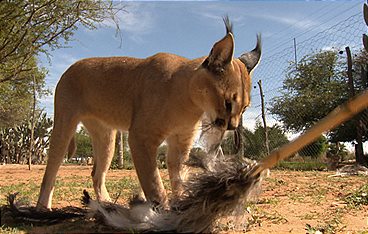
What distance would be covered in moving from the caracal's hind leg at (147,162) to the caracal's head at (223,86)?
0.48 metres

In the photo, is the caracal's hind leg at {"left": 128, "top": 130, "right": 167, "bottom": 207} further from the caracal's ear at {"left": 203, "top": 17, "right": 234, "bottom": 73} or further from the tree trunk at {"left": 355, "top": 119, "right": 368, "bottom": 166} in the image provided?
the tree trunk at {"left": 355, "top": 119, "right": 368, "bottom": 166}

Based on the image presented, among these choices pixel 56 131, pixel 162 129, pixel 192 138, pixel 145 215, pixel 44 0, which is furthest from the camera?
pixel 44 0

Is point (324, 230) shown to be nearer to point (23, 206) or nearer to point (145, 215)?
point (145, 215)

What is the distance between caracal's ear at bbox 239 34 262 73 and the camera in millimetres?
3652

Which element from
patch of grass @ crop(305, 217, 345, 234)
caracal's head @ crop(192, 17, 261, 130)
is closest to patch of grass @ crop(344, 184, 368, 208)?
patch of grass @ crop(305, 217, 345, 234)

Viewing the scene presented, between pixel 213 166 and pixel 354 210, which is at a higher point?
pixel 213 166

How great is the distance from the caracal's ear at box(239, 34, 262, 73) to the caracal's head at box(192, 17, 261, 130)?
32cm

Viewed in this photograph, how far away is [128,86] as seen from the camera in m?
3.93

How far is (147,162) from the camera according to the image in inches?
123

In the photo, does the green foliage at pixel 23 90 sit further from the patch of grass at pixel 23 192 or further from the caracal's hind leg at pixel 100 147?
the caracal's hind leg at pixel 100 147

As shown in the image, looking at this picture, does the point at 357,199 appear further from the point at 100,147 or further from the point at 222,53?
the point at 100,147

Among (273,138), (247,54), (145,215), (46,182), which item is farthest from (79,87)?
(273,138)

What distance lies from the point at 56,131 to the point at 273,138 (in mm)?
9637

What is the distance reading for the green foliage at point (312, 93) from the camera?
65.3 feet
